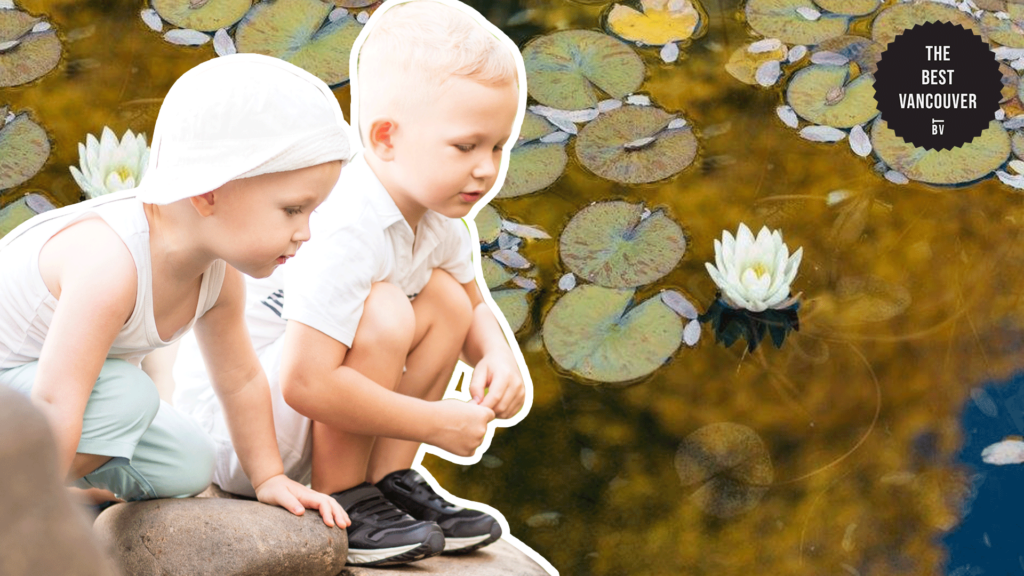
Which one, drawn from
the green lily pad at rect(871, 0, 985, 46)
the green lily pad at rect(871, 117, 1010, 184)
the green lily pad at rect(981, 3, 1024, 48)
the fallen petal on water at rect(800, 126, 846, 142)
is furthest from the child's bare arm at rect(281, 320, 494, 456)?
the green lily pad at rect(981, 3, 1024, 48)

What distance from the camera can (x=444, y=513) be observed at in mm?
1771

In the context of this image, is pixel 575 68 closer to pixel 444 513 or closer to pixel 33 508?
pixel 444 513

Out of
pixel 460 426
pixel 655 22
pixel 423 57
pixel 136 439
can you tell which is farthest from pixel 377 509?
pixel 655 22

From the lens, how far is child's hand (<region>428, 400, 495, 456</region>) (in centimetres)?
174

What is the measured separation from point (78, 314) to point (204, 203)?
0.64 ft

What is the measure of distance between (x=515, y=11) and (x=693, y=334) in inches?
28.3

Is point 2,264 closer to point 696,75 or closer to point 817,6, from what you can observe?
point 696,75

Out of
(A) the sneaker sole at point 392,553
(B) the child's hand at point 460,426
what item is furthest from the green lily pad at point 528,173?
(A) the sneaker sole at point 392,553

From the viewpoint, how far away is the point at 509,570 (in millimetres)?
1772

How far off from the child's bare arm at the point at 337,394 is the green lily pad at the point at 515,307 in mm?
631

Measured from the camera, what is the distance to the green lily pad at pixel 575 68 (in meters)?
2.35

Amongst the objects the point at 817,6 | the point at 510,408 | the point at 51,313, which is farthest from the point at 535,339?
the point at 51,313

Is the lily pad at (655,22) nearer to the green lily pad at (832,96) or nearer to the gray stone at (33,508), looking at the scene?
the green lily pad at (832,96)

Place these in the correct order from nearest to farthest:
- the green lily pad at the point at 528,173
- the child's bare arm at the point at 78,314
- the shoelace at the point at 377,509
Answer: the child's bare arm at the point at 78,314 → the shoelace at the point at 377,509 → the green lily pad at the point at 528,173
